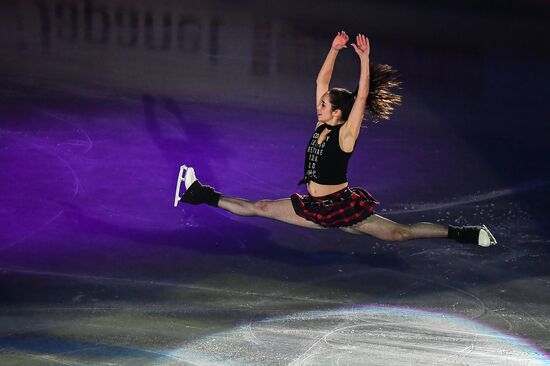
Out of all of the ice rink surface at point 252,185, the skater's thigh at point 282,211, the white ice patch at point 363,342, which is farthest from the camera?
the skater's thigh at point 282,211

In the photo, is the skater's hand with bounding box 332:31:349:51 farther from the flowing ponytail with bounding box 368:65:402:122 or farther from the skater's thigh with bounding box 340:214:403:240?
the skater's thigh with bounding box 340:214:403:240

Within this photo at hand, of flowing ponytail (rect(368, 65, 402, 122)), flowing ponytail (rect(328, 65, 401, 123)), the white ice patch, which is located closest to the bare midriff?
flowing ponytail (rect(328, 65, 401, 123))

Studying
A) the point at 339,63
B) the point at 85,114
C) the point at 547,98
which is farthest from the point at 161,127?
the point at 547,98

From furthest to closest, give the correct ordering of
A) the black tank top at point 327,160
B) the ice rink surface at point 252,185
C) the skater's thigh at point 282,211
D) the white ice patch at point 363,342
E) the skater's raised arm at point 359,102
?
the skater's thigh at point 282,211
the ice rink surface at point 252,185
the black tank top at point 327,160
the white ice patch at point 363,342
the skater's raised arm at point 359,102

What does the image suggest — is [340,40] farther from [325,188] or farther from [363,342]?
[363,342]

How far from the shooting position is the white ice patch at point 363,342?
6.22 meters

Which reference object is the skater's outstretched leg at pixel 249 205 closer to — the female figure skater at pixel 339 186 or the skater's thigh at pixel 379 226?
the female figure skater at pixel 339 186

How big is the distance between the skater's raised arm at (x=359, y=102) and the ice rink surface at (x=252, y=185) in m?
1.39

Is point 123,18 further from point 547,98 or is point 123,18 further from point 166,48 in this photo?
point 547,98

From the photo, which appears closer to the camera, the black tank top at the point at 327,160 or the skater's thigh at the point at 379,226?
the black tank top at the point at 327,160

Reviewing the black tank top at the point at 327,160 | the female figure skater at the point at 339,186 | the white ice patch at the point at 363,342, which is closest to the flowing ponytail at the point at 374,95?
the female figure skater at the point at 339,186

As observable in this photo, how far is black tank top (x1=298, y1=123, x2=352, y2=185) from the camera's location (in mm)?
6488

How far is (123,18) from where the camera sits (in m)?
Answer: 12.3

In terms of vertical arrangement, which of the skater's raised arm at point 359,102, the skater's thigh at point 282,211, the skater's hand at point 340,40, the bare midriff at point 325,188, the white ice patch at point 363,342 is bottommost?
the white ice patch at point 363,342
